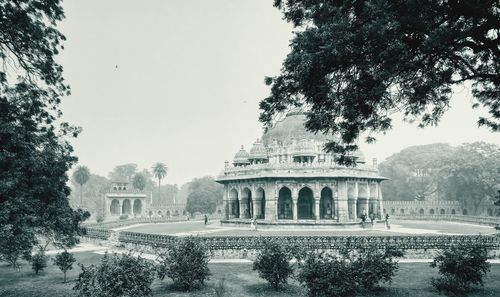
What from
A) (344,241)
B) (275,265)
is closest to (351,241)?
(344,241)

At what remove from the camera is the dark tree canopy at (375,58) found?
29.4ft

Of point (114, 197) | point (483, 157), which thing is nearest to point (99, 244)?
point (114, 197)

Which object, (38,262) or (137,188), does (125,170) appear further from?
(38,262)

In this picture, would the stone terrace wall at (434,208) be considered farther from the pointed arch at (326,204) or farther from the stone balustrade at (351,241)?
the stone balustrade at (351,241)

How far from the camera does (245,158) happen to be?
46.2m

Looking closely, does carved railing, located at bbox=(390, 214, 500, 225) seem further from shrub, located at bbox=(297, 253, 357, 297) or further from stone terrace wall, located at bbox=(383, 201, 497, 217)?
shrub, located at bbox=(297, 253, 357, 297)

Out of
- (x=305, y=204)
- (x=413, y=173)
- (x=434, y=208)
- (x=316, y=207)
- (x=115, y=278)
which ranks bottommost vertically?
(x=434, y=208)

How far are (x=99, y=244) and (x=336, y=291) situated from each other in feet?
81.8

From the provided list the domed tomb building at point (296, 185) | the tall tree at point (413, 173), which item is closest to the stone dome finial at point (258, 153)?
the domed tomb building at point (296, 185)

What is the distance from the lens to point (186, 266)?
47.4 ft

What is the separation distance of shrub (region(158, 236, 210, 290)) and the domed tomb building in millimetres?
21167

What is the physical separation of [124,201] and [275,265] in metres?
73.0

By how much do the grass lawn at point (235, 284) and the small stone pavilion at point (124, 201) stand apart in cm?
5583

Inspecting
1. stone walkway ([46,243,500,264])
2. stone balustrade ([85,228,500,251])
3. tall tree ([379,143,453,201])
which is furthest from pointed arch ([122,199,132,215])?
stone balustrade ([85,228,500,251])
